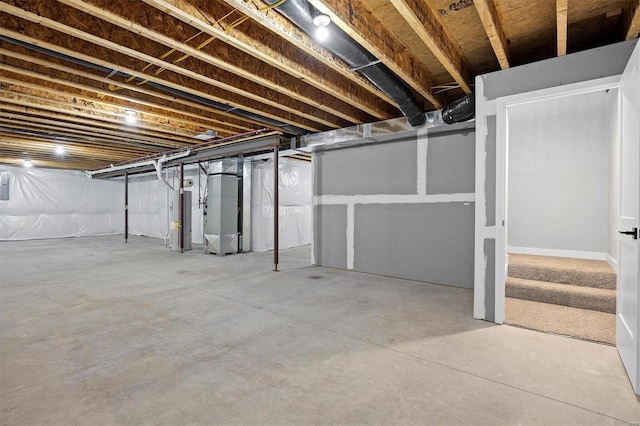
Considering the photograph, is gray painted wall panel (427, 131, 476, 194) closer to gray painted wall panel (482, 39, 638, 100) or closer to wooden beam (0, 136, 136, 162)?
gray painted wall panel (482, 39, 638, 100)

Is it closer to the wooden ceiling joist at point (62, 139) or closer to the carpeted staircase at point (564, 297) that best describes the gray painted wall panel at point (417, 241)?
the carpeted staircase at point (564, 297)

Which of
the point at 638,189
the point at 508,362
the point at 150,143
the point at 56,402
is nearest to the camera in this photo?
the point at 56,402

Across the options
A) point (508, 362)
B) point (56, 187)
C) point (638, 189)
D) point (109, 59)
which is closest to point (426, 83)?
point (638, 189)

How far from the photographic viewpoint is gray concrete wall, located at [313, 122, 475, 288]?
3.97m

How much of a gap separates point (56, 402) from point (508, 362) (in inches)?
102

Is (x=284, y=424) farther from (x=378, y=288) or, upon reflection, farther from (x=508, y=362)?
(x=378, y=288)

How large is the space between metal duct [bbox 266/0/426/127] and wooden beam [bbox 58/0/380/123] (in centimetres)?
86

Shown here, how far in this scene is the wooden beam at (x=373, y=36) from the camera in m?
2.02

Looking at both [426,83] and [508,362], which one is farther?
[426,83]

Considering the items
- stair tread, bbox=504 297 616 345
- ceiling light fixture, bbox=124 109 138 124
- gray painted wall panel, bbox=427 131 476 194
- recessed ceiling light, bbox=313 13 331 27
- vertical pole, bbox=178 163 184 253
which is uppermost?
ceiling light fixture, bbox=124 109 138 124

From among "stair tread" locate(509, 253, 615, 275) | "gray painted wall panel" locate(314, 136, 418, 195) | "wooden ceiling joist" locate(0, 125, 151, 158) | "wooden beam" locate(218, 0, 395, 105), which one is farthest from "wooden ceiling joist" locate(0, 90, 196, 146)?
"stair tread" locate(509, 253, 615, 275)

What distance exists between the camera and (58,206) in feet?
31.4

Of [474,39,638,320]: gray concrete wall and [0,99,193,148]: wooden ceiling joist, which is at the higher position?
[0,99,193,148]: wooden ceiling joist

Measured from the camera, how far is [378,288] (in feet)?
12.7
